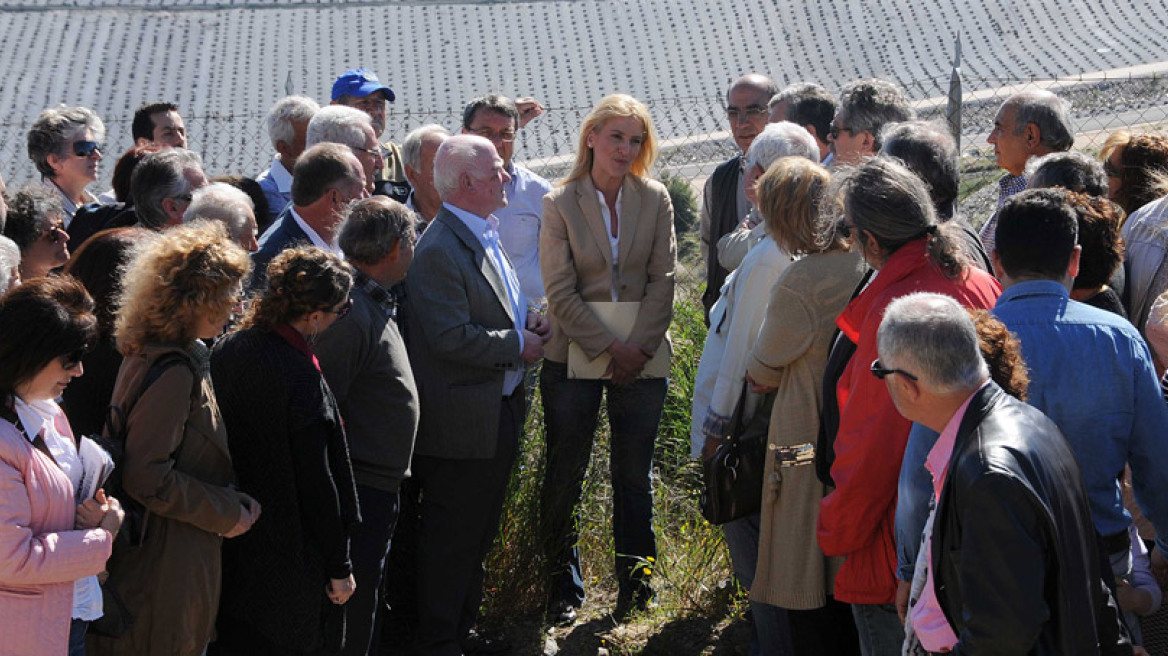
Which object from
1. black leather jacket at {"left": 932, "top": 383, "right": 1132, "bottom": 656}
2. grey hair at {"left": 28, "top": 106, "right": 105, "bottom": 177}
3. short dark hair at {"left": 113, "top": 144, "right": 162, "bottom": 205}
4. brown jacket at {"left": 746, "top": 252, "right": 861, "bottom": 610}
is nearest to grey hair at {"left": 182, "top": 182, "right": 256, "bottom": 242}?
short dark hair at {"left": 113, "top": 144, "right": 162, "bottom": 205}

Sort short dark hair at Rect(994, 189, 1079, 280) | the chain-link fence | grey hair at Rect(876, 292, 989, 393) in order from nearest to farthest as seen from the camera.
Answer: grey hair at Rect(876, 292, 989, 393), short dark hair at Rect(994, 189, 1079, 280), the chain-link fence

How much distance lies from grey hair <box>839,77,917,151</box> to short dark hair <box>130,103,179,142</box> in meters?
3.52

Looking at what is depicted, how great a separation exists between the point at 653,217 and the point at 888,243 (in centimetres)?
196

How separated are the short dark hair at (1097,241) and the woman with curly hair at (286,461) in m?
2.18

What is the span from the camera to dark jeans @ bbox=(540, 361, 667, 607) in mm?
5051

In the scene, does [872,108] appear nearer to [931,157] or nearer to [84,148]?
[931,157]

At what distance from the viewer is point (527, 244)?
5652 mm

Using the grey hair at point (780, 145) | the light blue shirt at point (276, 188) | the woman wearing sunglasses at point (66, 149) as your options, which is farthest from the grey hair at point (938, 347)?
the woman wearing sunglasses at point (66, 149)

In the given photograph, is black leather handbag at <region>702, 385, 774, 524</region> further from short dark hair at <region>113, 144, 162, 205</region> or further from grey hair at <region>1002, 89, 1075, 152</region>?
short dark hair at <region>113, 144, 162, 205</region>

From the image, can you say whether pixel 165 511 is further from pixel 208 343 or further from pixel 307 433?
pixel 208 343

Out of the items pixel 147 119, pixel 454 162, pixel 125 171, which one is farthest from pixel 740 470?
pixel 147 119

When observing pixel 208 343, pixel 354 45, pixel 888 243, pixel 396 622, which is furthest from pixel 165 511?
pixel 354 45

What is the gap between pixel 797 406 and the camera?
375 centimetres

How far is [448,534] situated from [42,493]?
5.97 feet
